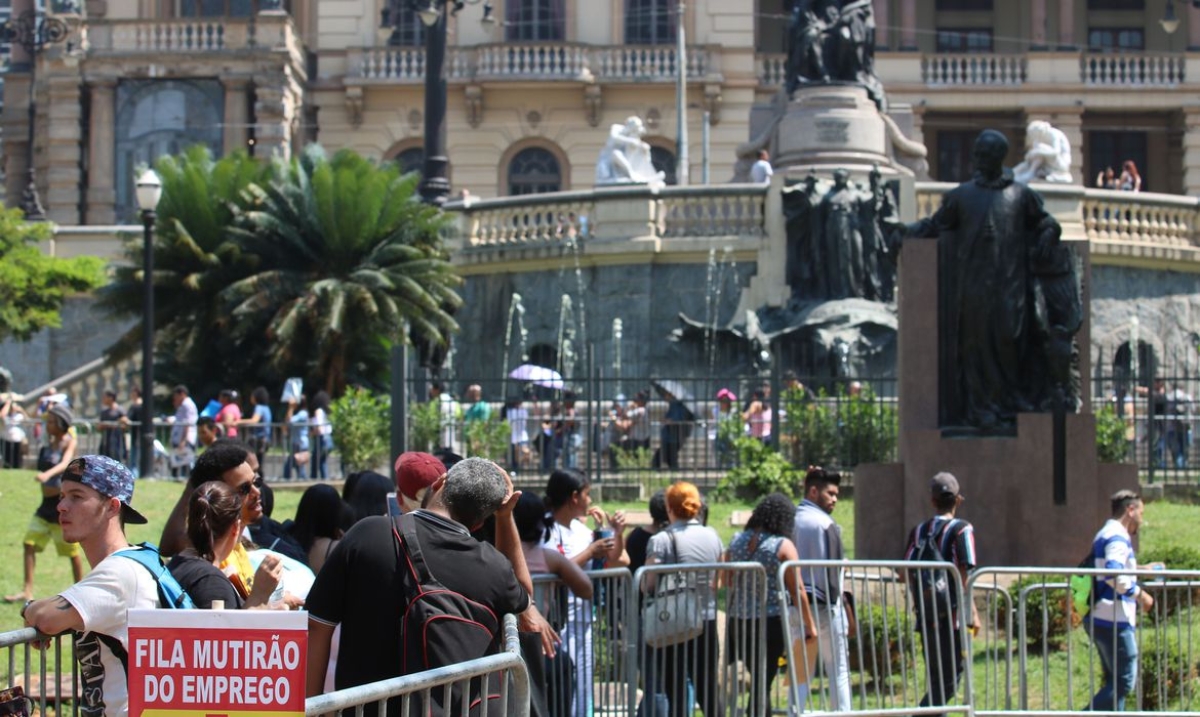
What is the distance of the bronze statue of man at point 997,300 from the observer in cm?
1411

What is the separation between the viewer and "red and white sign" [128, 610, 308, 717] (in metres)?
5.02

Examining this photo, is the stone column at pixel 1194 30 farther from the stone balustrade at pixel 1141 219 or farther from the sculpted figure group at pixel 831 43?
the sculpted figure group at pixel 831 43

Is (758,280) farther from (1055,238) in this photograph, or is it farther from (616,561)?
(616,561)

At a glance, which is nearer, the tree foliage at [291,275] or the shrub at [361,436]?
the shrub at [361,436]

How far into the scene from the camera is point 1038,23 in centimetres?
5019

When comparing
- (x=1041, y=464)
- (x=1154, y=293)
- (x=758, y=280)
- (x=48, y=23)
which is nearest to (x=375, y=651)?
(x=1041, y=464)

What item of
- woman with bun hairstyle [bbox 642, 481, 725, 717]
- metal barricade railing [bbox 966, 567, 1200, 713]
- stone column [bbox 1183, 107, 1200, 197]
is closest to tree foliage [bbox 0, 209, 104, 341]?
metal barricade railing [bbox 966, 567, 1200, 713]

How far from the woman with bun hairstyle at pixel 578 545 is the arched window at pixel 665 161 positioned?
122 feet

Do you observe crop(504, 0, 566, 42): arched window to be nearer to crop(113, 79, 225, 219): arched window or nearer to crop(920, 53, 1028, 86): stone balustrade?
crop(113, 79, 225, 219): arched window

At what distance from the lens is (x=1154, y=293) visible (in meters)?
33.8

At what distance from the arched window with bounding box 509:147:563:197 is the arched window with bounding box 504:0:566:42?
2.65m

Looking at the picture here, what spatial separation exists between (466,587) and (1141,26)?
47275 millimetres

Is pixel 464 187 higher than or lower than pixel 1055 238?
higher

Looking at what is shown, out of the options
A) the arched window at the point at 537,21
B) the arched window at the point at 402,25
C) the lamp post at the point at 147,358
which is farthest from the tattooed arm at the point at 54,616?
the arched window at the point at 537,21
